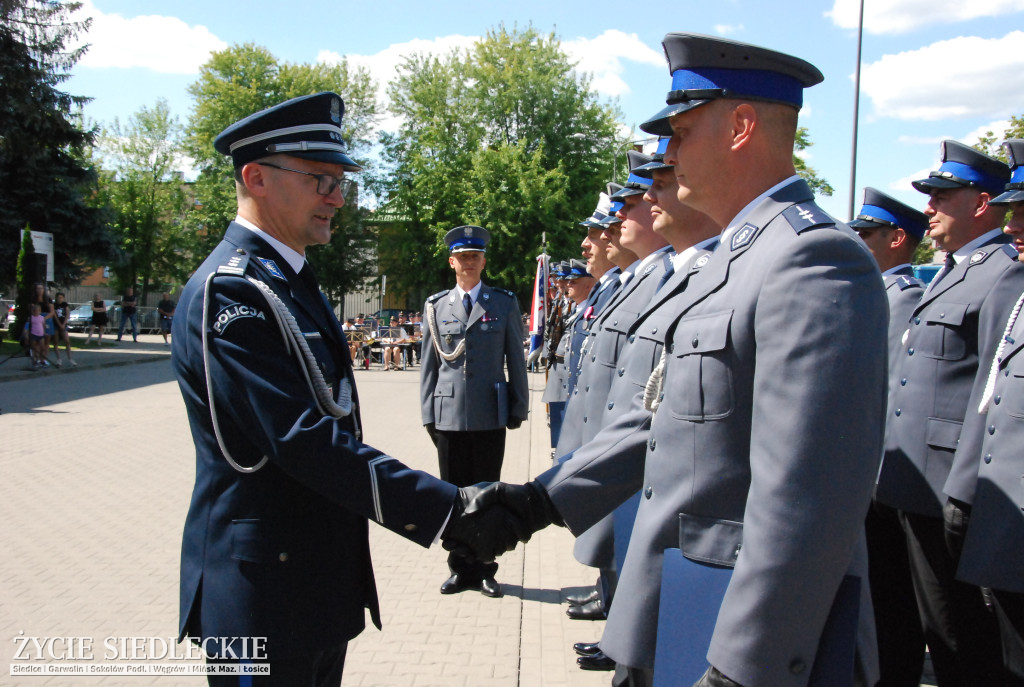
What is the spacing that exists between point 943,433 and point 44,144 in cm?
2683

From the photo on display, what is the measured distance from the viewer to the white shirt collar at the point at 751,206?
196cm

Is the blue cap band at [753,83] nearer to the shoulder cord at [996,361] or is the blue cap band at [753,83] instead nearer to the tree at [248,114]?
the shoulder cord at [996,361]

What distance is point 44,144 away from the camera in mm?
24469

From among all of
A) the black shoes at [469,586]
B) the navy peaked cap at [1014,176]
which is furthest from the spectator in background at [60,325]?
the navy peaked cap at [1014,176]

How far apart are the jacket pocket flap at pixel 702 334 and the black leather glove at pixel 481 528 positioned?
863mm

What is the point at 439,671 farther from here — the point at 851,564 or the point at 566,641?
the point at 851,564

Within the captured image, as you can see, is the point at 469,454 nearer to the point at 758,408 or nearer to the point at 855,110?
the point at 758,408

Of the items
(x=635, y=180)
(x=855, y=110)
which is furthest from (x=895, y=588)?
(x=855, y=110)

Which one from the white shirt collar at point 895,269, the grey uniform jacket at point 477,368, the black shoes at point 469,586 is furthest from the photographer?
the grey uniform jacket at point 477,368

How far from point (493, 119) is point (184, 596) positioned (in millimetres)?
42339

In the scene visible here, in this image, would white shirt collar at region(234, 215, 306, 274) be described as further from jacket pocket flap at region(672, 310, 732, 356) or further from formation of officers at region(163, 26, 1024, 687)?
jacket pocket flap at region(672, 310, 732, 356)

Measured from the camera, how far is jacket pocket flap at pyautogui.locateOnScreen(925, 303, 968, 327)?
349 centimetres

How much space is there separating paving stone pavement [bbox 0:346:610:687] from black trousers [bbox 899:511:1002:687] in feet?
5.01

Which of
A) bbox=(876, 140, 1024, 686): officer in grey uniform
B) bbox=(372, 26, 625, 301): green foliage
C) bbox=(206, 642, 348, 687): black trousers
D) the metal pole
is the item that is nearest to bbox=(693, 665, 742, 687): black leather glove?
bbox=(206, 642, 348, 687): black trousers
